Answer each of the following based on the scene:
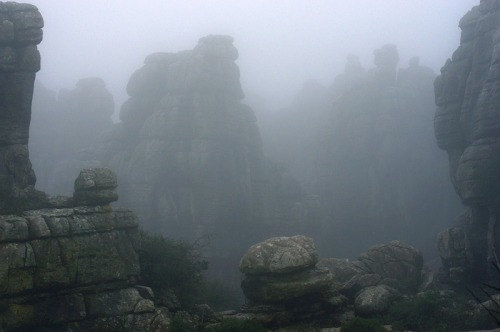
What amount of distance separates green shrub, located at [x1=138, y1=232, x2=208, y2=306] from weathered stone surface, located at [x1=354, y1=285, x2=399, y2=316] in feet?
23.3

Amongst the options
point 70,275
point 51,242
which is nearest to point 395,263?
point 70,275

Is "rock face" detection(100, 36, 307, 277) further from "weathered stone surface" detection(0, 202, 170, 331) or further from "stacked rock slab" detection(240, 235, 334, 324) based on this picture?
"weathered stone surface" detection(0, 202, 170, 331)

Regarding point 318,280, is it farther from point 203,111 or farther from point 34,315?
point 203,111

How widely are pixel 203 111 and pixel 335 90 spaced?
79.8 feet

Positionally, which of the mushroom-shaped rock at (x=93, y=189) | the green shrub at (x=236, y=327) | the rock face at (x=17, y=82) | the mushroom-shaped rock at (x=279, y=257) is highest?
the rock face at (x=17, y=82)

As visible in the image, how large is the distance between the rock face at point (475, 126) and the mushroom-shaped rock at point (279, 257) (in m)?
11.6

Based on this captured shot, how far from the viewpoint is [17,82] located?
2575 cm

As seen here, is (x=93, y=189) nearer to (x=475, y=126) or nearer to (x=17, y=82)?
(x=17, y=82)

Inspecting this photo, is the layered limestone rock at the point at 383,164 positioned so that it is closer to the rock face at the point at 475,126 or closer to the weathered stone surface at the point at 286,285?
the rock face at the point at 475,126

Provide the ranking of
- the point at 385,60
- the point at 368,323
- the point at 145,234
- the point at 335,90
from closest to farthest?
the point at 368,323, the point at 145,234, the point at 385,60, the point at 335,90

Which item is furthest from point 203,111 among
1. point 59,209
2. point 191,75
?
point 59,209

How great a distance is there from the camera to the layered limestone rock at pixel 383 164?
190 feet

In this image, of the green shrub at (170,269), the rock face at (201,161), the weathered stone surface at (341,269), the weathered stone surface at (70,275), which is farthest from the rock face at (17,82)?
the rock face at (201,161)

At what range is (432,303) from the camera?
862 inches
